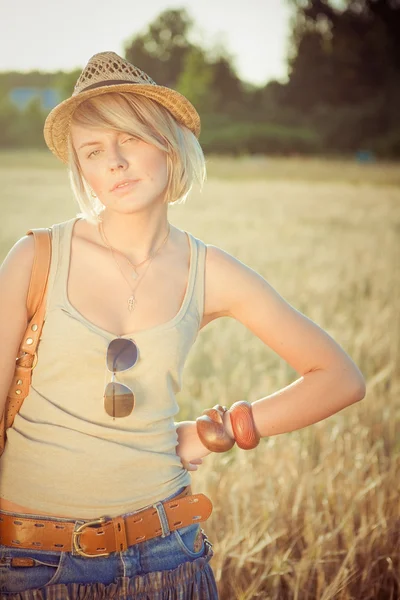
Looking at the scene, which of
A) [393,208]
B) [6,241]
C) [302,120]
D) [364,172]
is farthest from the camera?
[302,120]

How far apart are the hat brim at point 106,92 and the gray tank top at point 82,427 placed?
1.27 feet

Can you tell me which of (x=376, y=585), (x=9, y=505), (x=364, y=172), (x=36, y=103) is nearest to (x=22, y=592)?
(x=9, y=505)

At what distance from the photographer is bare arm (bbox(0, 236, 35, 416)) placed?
1.75 meters

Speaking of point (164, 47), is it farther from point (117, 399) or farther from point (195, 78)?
point (117, 399)

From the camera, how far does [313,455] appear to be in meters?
3.39

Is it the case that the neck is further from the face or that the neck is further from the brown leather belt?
the brown leather belt

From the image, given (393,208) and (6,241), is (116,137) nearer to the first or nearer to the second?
(6,241)

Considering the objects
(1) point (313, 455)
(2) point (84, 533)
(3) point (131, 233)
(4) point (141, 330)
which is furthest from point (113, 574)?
(1) point (313, 455)

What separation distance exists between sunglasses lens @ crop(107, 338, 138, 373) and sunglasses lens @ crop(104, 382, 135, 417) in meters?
0.04

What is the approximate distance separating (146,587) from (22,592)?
0.29 m

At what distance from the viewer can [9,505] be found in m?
1.80

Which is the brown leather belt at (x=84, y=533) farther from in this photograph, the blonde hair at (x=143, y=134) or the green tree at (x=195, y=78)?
the green tree at (x=195, y=78)

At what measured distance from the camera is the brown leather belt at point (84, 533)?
1724 mm

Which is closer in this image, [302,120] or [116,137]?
[116,137]
